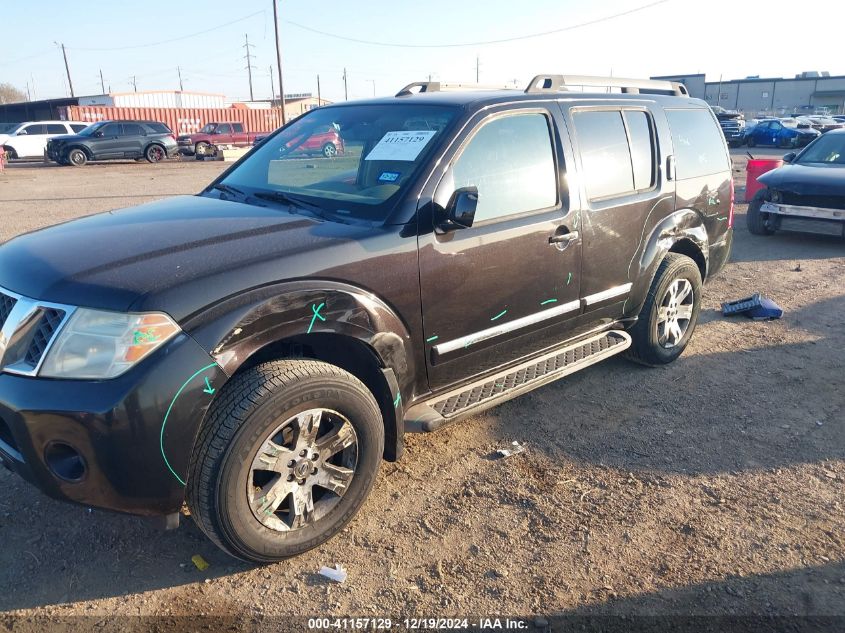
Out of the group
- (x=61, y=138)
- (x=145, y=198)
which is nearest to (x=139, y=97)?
(x=61, y=138)

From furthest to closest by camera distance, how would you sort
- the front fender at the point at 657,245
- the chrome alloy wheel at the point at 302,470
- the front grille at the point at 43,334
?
the front fender at the point at 657,245 → the chrome alloy wheel at the point at 302,470 → the front grille at the point at 43,334

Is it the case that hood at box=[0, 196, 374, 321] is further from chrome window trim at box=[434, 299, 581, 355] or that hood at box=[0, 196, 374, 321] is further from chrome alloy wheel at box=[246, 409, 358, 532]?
chrome window trim at box=[434, 299, 581, 355]

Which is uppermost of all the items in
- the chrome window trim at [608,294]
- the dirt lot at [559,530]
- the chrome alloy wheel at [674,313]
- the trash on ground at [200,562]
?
the chrome window trim at [608,294]

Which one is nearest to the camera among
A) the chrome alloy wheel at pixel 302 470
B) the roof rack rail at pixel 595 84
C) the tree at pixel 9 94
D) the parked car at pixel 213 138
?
the chrome alloy wheel at pixel 302 470

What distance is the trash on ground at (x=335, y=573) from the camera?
9.10 feet

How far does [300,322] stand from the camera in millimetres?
2707

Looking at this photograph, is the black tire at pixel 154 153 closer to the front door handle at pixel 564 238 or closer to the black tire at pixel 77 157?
the black tire at pixel 77 157

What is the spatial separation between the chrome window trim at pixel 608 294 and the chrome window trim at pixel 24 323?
9.39 feet

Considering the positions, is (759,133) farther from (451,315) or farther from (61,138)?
(451,315)

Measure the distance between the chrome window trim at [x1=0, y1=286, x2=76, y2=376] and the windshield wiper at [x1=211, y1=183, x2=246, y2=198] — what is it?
4.65 ft

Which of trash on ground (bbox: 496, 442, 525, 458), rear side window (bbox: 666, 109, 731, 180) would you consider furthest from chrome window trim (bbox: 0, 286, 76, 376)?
rear side window (bbox: 666, 109, 731, 180)

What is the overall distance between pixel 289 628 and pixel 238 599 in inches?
10.9

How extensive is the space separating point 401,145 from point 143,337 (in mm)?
1701

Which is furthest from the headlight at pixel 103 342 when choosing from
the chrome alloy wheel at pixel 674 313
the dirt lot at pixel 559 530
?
the chrome alloy wheel at pixel 674 313
